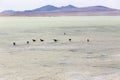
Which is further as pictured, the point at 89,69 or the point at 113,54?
the point at 113,54

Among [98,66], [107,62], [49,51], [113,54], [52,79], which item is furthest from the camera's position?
[49,51]

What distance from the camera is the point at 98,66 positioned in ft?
52.5

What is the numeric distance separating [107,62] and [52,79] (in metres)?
4.62

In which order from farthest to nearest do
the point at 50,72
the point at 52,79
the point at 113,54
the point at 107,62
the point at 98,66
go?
the point at 113,54
the point at 107,62
the point at 98,66
the point at 50,72
the point at 52,79

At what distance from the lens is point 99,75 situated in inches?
553

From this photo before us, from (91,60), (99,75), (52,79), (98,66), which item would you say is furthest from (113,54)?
(52,79)

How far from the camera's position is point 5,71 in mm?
15008

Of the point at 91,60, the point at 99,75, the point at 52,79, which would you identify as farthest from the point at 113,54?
the point at 52,79

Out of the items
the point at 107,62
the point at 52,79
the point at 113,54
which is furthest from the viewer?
the point at 113,54

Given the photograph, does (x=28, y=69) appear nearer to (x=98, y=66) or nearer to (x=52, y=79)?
(x=52, y=79)

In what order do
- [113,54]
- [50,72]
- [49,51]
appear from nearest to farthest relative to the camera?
1. [50,72]
2. [113,54]
3. [49,51]

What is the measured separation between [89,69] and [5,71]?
388 cm

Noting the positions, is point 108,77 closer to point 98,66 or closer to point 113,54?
point 98,66

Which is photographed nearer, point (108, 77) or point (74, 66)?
point (108, 77)
